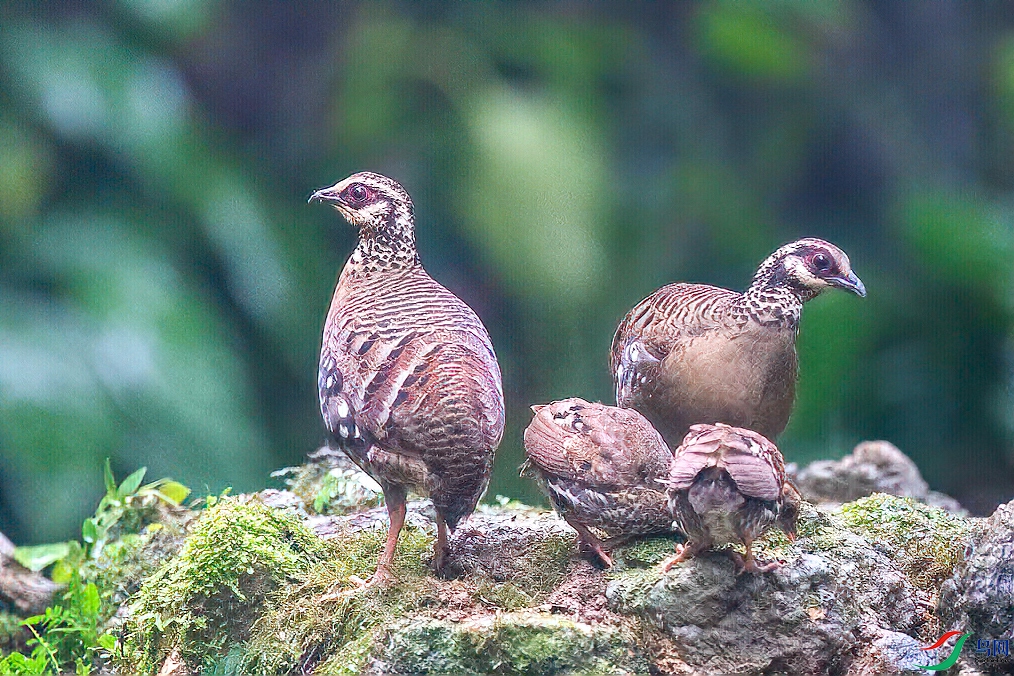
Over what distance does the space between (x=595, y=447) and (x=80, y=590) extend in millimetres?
2062

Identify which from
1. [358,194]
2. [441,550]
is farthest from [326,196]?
[441,550]

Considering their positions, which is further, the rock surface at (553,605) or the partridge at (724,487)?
the rock surface at (553,605)

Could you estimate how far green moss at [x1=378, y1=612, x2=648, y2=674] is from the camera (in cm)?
305

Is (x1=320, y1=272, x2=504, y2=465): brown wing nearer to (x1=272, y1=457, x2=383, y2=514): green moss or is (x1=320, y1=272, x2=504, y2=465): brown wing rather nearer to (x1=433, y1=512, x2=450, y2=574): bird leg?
(x1=433, y1=512, x2=450, y2=574): bird leg

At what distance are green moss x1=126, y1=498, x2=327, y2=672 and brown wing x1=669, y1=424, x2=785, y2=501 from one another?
1347mm

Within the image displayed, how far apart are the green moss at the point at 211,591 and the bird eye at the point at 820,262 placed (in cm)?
193

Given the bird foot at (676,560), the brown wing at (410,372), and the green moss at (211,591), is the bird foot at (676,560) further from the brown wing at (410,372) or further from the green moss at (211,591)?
the green moss at (211,591)

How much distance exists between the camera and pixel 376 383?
11.3 feet

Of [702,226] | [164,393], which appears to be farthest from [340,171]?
[702,226]

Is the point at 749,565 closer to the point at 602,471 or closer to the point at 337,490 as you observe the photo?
the point at 602,471

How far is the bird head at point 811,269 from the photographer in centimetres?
357

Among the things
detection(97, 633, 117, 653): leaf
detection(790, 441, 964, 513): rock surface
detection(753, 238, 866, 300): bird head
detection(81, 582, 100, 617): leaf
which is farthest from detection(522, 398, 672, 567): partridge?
detection(790, 441, 964, 513): rock surface

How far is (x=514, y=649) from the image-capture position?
3066 mm

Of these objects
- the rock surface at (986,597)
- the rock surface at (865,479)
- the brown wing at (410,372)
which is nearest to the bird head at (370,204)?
the brown wing at (410,372)
